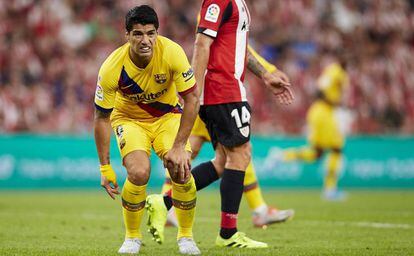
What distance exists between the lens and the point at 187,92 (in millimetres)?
6184

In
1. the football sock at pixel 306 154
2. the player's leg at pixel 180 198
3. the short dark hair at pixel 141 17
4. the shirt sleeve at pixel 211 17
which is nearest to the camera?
the short dark hair at pixel 141 17

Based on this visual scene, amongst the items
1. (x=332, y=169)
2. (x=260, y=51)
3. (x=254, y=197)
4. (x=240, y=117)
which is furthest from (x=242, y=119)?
(x=260, y=51)

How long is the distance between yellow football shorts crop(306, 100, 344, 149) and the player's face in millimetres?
9759

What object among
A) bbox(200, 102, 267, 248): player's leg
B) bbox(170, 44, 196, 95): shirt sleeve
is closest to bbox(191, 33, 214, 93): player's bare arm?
bbox(200, 102, 267, 248): player's leg

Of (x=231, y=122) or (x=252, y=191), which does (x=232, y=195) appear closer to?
(x=231, y=122)

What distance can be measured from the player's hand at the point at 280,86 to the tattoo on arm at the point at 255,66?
72 mm

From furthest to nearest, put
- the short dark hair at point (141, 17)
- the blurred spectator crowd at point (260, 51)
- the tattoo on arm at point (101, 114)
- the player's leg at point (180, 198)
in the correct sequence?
1. the blurred spectator crowd at point (260, 51)
2. the player's leg at point (180, 198)
3. the tattoo on arm at point (101, 114)
4. the short dark hair at point (141, 17)

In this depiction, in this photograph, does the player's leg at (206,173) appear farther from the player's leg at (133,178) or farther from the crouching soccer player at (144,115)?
the player's leg at (133,178)

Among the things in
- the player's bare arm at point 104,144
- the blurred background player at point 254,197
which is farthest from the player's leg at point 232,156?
the blurred background player at point 254,197

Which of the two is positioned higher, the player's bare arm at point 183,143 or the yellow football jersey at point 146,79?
the yellow football jersey at point 146,79

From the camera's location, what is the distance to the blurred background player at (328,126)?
1518cm

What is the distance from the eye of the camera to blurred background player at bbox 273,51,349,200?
15180 mm

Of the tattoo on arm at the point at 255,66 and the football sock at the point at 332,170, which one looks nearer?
the tattoo on arm at the point at 255,66

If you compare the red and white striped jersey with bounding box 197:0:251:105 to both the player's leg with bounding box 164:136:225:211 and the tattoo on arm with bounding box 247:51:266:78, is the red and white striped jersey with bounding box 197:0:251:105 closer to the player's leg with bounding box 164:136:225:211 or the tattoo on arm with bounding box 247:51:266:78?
the tattoo on arm with bounding box 247:51:266:78
